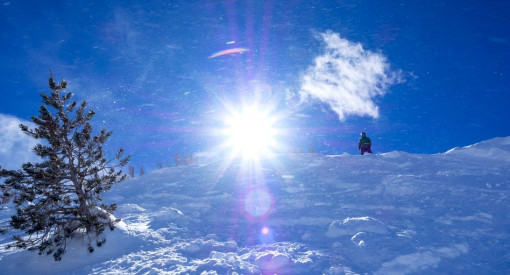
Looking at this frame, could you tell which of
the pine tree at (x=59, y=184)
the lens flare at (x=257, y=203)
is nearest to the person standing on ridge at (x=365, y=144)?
the lens flare at (x=257, y=203)

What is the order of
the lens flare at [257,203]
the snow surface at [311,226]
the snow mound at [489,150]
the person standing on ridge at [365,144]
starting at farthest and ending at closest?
the person standing on ridge at [365,144] < the snow mound at [489,150] < the lens flare at [257,203] < the snow surface at [311,226]

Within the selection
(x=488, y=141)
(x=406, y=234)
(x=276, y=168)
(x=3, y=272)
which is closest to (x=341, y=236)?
(x=406, y=234)

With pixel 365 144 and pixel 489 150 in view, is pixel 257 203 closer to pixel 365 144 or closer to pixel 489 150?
pixel 365 144

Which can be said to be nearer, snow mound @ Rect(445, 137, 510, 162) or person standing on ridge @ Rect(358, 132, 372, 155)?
snow mound @ Rect(445, 137, 510, 162)

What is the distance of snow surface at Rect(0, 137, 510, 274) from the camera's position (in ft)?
22.9

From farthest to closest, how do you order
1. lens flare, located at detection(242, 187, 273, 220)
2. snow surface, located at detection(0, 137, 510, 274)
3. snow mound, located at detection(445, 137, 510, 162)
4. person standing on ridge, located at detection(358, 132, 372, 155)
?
person standing on ridge, located at detection(358, 132, 372, 155) < snow mound, located at detection(445, 137, 510, 162) < lens flare, located at detection(242, 187, 273, 220) < snow surface, located at detection(0, 137, 510, 274)

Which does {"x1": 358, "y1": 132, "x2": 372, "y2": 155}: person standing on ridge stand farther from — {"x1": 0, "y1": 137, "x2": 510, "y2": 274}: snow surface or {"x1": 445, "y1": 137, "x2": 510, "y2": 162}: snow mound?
{"x1": 0, "y1": 137, "x2": 510, "y2": 274}: snow surface

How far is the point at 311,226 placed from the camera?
970 cm

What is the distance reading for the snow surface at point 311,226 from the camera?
6.97m

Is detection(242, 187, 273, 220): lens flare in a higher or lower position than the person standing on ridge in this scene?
lower

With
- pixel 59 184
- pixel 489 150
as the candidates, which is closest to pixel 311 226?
pixel 59 184

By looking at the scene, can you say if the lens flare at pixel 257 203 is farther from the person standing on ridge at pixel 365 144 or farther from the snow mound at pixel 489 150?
the snow mound at pixel 489 150

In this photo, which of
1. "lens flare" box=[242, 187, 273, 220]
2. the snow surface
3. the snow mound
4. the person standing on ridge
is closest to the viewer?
the snow surface

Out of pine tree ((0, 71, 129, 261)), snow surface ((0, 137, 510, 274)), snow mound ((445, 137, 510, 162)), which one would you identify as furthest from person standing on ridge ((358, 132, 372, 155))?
pine tree ((0, 71, 129, 261))
